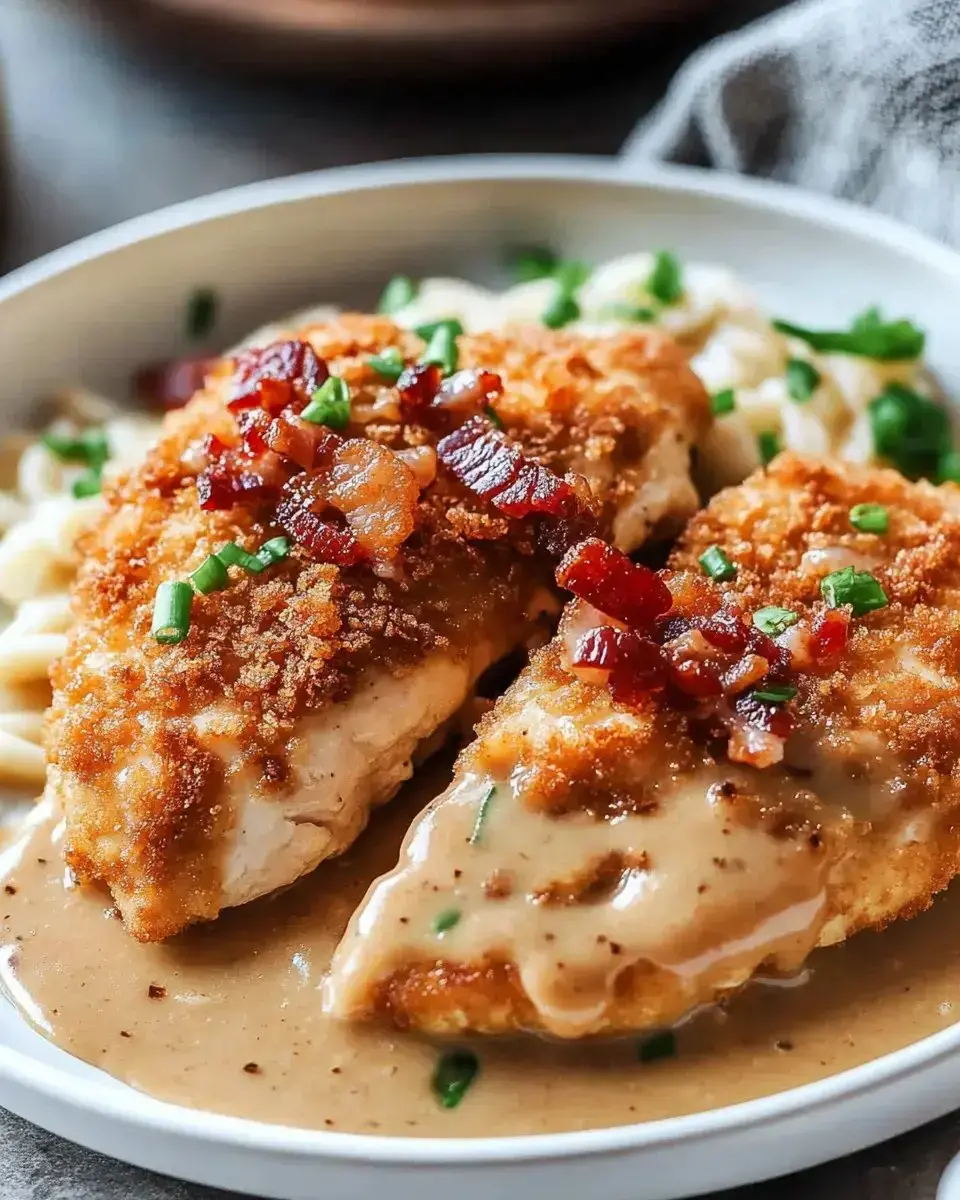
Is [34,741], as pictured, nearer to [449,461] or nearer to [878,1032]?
[449,461]

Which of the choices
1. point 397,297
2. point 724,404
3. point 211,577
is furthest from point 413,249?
point 211,577

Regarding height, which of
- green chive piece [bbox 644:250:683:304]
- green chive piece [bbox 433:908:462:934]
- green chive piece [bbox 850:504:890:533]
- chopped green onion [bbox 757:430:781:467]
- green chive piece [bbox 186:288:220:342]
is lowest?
green chive piece [bbox 186:288:220:342]

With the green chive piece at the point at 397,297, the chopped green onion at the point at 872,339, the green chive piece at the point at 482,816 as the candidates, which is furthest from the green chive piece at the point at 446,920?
the chopped green onion at the point at 872,339

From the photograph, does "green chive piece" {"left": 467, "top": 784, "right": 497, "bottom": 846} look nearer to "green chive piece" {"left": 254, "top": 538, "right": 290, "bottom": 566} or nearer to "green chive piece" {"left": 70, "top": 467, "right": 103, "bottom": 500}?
"green chive piece" {"left": 254, "top": 538, "right": 290, "bottom": 566}

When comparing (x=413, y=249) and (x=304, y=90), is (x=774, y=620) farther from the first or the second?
(x=304, y=90)

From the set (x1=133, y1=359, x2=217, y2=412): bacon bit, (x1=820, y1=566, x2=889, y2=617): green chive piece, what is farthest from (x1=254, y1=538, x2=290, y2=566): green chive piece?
(x1=133, y1=359, x2=217, y2=412): bacon bit

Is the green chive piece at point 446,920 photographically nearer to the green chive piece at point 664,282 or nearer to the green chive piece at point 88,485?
the green chive piece at point 88,485
